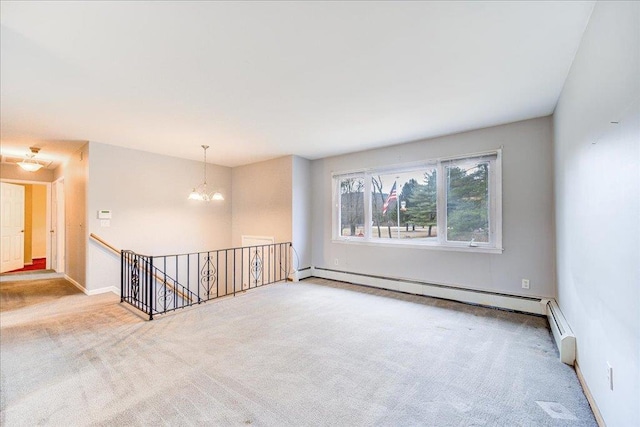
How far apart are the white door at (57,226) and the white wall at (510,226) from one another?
6715 millimetres

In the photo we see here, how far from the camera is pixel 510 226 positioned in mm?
3691

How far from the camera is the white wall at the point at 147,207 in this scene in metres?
4.58

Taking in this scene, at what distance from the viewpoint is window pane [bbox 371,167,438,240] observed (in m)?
4.41

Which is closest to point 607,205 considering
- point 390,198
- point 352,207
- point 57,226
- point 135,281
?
point 390,198

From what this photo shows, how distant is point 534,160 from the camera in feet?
11.6

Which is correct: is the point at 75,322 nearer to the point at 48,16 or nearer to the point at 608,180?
the point at 48,16

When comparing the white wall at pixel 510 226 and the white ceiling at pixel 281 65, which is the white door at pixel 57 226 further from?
the white wall at pixel 510 226

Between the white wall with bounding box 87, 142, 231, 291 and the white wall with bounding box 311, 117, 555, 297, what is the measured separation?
390cm

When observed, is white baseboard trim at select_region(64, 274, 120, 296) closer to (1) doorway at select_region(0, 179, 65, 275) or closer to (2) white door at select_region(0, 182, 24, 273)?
(1) doorway at select_region(0, 179, 65, 275)

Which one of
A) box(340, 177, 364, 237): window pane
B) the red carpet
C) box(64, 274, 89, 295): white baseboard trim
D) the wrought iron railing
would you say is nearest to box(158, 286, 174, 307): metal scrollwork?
the wrought iron railing

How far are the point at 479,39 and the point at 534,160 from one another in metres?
2.28

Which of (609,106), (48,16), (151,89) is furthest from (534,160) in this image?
(48,16)

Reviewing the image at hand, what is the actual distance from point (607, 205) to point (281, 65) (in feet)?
8.11

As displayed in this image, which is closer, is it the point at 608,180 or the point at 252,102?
the point at 608,180
